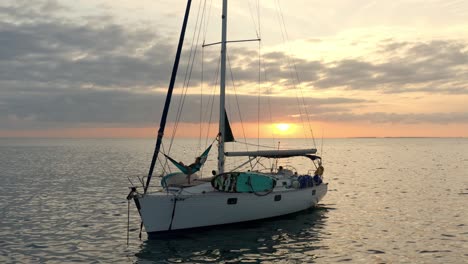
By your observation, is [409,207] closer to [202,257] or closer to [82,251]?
[202,257]

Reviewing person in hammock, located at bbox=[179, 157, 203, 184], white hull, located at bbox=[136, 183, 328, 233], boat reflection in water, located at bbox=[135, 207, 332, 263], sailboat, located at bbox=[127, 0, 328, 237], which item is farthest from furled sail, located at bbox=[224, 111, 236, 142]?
boat reflection in water, located at bbox=[135, 207, 332, 263]

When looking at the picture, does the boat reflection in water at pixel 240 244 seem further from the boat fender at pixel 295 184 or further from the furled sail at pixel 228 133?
the furled sail at pixel 228 133

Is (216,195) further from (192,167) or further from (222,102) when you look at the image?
(222,102)

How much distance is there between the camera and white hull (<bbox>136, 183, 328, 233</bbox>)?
21.7m

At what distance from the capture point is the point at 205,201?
882 inches

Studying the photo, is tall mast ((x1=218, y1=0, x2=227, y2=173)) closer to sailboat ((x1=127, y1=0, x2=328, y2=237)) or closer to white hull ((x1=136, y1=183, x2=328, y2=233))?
sailboat ((x1=127, y1=0, x2=328, y2=237))

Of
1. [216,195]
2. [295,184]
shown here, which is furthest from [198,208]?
[295,184]

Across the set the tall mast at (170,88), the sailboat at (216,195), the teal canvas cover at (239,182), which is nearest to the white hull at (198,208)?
the sailboat at (216,195)

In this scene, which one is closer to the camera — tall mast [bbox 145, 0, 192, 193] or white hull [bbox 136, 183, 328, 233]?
white hull [bbox 136, 183, 328, 233]

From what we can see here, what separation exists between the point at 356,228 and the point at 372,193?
1878 cm

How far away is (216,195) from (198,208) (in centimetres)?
118

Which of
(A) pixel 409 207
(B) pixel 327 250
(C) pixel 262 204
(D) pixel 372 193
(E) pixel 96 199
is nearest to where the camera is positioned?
(B) pixel 327 250

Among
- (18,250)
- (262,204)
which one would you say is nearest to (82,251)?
(18,250)

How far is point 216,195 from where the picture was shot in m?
22.7
